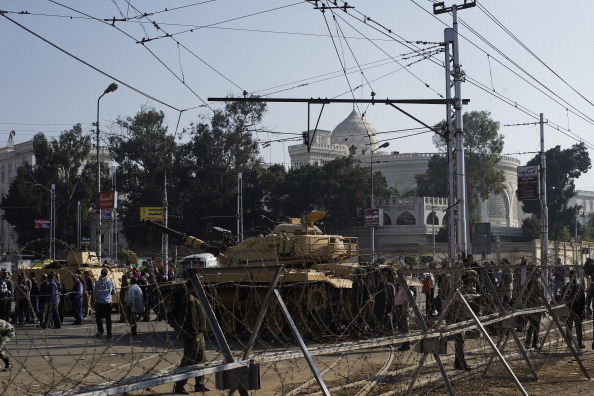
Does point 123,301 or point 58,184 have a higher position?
point 58,184

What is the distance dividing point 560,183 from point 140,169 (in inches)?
1649

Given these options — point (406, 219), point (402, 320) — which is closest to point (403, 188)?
point (406, 219)

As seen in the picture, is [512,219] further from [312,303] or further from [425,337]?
[425,337]

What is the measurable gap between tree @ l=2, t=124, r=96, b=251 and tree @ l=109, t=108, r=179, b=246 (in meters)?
5.75

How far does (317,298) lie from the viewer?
17016 millimetres

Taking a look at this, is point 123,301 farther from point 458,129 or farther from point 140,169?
point 140,169

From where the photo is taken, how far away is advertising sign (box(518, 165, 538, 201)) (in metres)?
35.4

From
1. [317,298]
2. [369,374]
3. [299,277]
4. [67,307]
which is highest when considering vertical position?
[299,277]

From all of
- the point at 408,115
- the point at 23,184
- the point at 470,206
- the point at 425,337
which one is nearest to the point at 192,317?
the point at 425,337

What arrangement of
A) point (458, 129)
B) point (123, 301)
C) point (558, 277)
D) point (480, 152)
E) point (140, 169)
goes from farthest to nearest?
1. point (480, 152)
2. point (140, 169)
3. point (458, 129)
4. point (558, 277)
5. point (123, 301)

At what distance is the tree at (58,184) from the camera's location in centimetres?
6544

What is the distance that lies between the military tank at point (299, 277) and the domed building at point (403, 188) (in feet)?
160

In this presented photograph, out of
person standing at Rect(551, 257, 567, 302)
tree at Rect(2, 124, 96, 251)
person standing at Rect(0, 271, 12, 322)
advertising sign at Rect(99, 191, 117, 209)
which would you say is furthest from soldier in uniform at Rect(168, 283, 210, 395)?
tree at Rect(2, 124, 96, 251)

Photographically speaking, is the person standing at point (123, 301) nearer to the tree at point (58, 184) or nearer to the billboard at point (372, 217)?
the billboard at point (372, 217)
